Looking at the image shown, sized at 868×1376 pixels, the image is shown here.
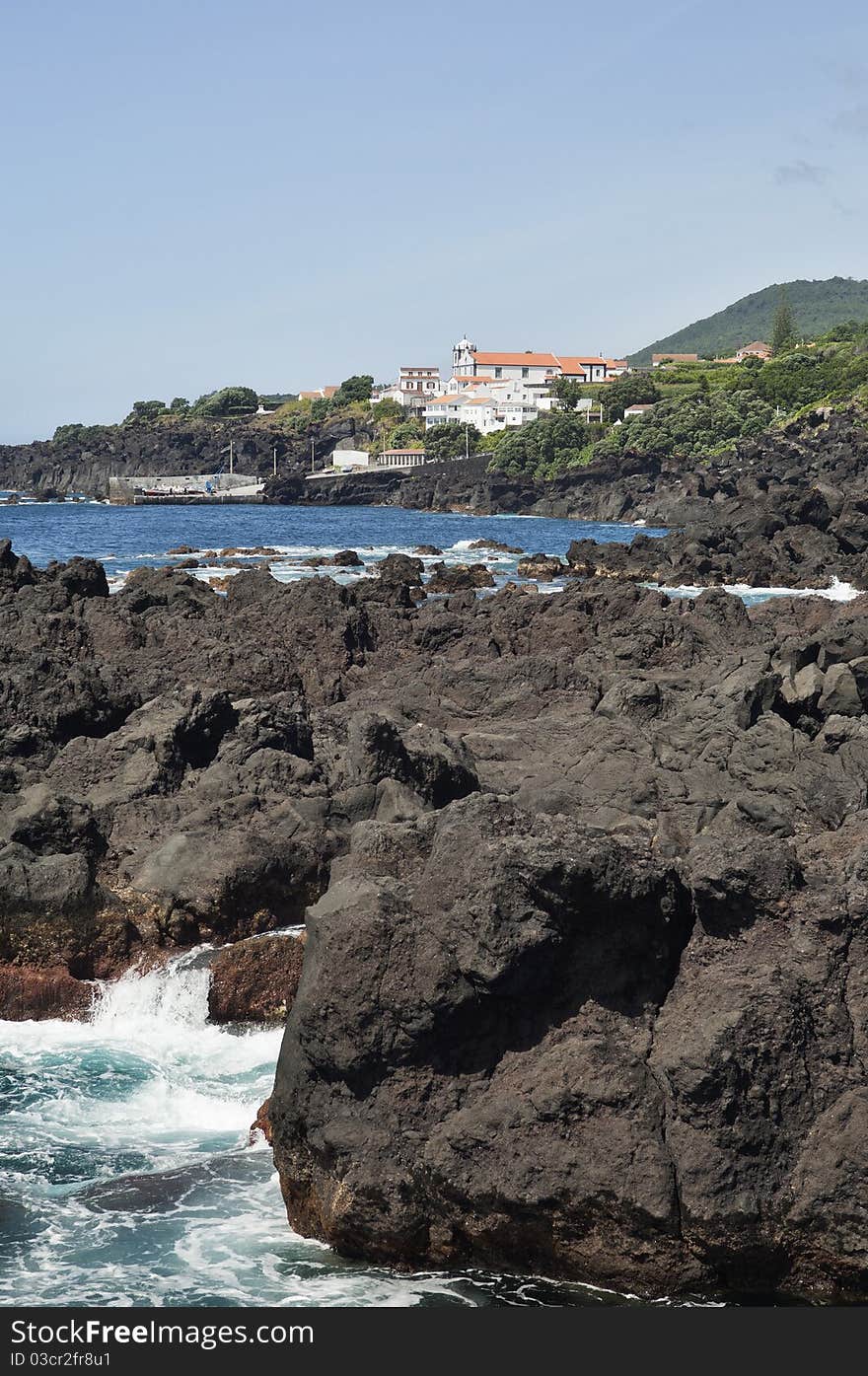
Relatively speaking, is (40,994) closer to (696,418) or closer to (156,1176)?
(156,1176)

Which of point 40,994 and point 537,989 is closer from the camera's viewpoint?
point 537,989

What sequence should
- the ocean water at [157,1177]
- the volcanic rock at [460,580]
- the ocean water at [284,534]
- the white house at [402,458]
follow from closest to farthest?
the ocean water at [157,1177]
the volcanic rock at [460,580]
the ocean water at [284,534]
the white house at [402,458]

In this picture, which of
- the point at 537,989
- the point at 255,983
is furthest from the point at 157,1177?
the point at 537,989

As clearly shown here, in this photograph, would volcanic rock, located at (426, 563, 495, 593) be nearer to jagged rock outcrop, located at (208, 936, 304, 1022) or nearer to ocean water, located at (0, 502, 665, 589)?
ocean water, located at (0, 502, 665, 589)

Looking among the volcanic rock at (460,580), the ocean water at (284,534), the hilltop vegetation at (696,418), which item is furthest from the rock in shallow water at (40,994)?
the hilltop vegetation at (696,418)

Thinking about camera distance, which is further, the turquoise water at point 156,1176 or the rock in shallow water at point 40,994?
the rock in shallow water at point 40,994

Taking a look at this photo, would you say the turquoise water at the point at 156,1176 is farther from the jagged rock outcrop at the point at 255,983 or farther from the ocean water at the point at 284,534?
the ocean water at the point at 284,534

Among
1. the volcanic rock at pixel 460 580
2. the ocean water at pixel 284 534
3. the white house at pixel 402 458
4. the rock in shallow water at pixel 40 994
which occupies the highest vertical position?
the white house at pixel 402 458

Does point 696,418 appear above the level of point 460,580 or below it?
above

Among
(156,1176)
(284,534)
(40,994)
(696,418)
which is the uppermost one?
(696,418)

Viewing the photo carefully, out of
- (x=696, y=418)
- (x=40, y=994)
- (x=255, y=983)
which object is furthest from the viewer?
(x=696, y=418)

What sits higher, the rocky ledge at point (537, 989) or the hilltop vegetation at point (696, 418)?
the hilltop vegetation at point (696, 418)

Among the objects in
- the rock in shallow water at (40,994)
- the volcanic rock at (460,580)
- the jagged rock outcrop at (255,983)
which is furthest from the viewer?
the volcanic rock at (460,580)

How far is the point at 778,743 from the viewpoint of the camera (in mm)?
21703
